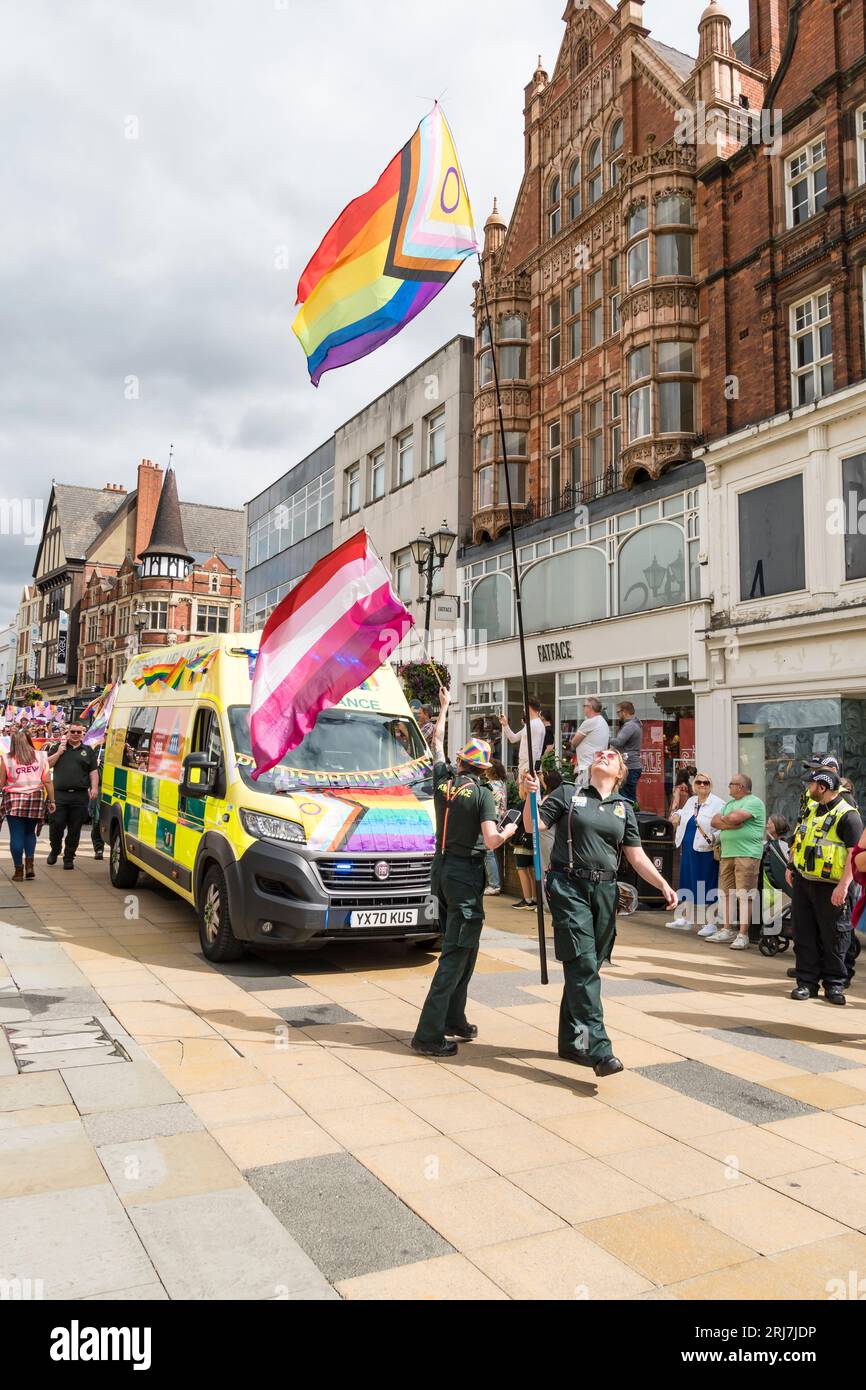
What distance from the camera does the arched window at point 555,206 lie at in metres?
25.9

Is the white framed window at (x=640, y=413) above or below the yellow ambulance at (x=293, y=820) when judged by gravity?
above

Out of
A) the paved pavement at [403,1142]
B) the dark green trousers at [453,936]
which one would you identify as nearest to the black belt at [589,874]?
the dark green trousers at [453,936]

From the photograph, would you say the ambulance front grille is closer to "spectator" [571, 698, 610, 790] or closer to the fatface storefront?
"spectator" [571, 698, 610, 790]

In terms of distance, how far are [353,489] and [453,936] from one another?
3141 cm

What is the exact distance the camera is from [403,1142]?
454 centimetres

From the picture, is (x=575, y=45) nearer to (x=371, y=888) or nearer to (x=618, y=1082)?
(x=371, y=888)

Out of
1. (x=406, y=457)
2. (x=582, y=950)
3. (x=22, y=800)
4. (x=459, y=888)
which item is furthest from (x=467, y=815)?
(x=406, y=457)

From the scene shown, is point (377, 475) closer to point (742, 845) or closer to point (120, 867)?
point (120, 867)

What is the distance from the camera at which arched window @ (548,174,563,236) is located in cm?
2592

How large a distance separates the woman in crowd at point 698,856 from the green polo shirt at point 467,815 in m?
5.75

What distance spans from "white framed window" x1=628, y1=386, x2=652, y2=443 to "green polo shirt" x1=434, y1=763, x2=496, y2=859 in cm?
1656

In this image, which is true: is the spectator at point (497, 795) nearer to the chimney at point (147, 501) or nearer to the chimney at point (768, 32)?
the chimney at point (768, 32)

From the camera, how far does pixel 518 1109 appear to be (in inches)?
199

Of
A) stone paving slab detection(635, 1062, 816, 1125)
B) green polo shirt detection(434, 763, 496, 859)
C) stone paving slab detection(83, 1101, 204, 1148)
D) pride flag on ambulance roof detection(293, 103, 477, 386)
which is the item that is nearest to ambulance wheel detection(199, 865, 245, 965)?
green polo shirt detection(434, 763, 496, 859)
